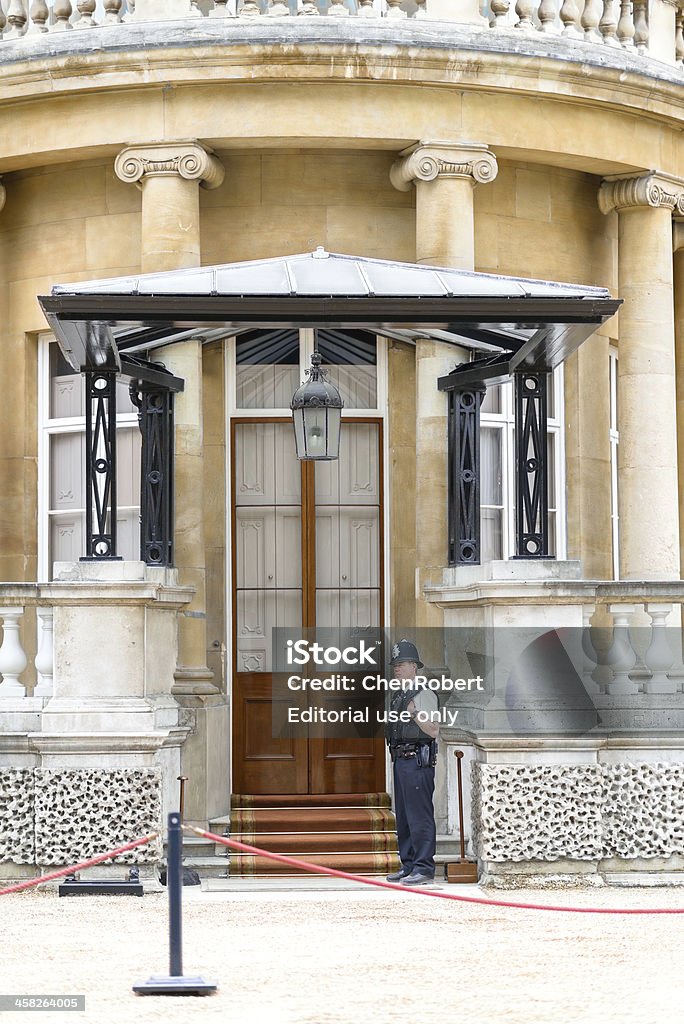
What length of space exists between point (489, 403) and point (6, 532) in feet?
13.5

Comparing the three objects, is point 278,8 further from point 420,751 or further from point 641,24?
point 420,751

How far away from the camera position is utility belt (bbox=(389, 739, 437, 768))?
1176cm

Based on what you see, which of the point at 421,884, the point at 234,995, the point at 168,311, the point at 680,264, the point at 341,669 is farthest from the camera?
the point at 680,264

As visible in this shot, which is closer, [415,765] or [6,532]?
[415,765]

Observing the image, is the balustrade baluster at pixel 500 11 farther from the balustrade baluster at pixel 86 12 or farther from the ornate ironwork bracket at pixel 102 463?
the ornate ironwork bracket at pixel 102 463

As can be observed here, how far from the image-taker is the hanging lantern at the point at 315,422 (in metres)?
12.2

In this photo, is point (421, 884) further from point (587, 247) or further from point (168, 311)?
point (587, 247)

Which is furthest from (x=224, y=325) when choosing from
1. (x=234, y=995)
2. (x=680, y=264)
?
(x=680, y=264)

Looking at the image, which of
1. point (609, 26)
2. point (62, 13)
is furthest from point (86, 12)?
point (609, 26)

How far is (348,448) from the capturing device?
14320 mm

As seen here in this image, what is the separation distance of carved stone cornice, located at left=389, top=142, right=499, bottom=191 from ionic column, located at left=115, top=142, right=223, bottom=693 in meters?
1.56

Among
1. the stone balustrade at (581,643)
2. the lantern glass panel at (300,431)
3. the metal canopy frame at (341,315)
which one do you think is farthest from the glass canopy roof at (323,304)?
the stone balustrade at (581,643)

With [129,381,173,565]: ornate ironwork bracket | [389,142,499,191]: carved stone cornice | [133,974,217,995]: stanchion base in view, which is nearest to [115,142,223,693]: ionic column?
[129,381,173,565]: ornate ironwork bracket

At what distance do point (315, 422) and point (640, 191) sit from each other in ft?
14.3
